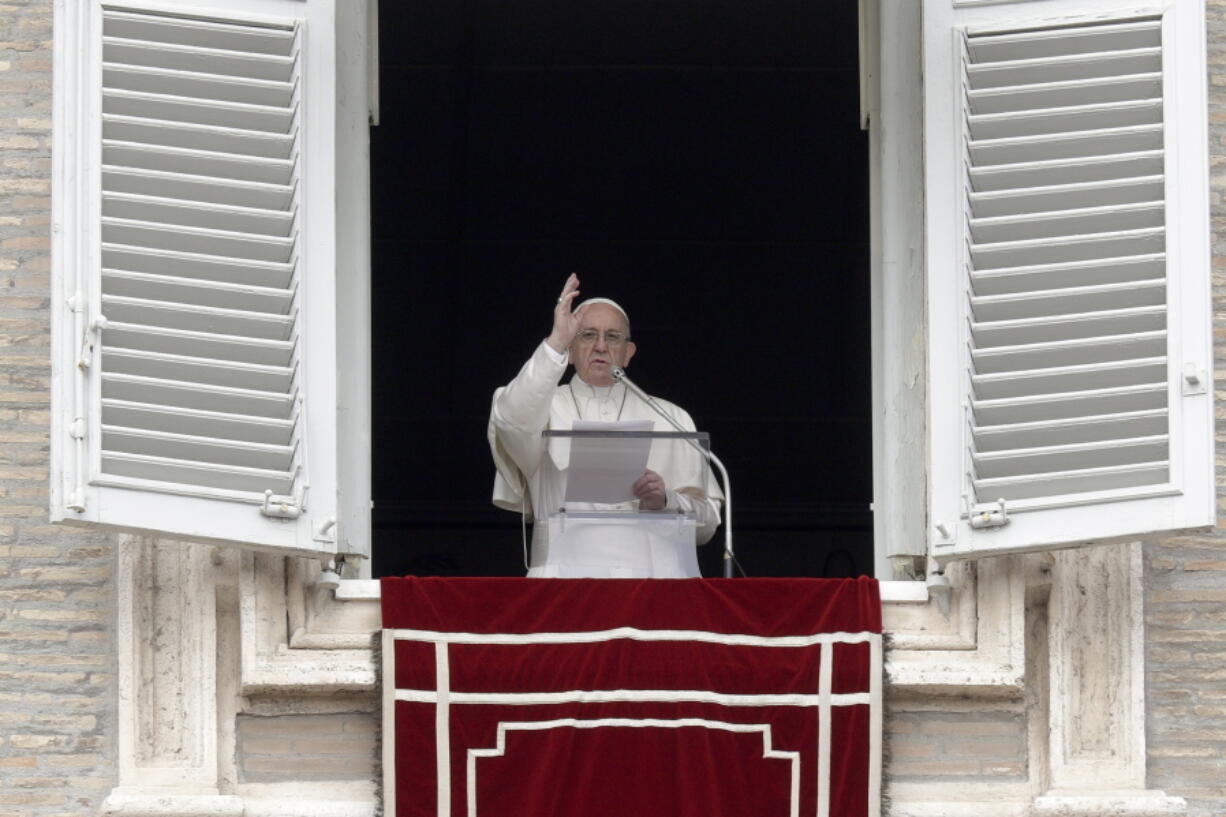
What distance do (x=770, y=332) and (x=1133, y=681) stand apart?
6.05 m

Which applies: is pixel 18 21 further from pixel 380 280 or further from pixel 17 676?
pixel 380 280

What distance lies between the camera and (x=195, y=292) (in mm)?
8023

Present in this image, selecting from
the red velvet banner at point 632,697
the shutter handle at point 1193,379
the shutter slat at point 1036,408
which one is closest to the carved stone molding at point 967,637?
the red velvet banner at point 632,697

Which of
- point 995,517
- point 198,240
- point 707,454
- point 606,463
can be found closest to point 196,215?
point 198,240

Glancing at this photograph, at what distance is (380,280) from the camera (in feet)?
44.9

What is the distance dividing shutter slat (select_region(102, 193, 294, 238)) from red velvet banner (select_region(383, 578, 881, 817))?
0.96m

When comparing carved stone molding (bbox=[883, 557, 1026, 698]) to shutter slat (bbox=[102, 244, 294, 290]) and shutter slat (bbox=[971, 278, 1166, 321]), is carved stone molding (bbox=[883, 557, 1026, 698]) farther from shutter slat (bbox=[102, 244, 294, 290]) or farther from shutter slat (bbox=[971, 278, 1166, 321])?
shutter slat (bbox=[102, 244, 294, 290])

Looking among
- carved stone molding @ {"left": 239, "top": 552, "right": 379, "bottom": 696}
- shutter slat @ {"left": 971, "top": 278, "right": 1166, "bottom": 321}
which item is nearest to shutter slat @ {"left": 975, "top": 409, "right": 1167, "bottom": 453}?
shutter slat @ {"left": 971, "top": 278, "right": 1166, "bottom": 321}


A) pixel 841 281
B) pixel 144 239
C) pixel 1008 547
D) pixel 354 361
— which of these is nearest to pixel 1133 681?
pixel 1008 547

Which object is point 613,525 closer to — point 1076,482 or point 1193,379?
point 1076,482

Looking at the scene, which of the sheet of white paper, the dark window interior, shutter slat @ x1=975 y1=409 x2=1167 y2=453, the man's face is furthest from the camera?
the dark window interior

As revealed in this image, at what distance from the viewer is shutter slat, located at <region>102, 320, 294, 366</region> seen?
7.92 m

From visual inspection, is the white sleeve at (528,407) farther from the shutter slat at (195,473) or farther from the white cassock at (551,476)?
the shutter slat at (195,473)

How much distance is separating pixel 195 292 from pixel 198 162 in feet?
1.12
